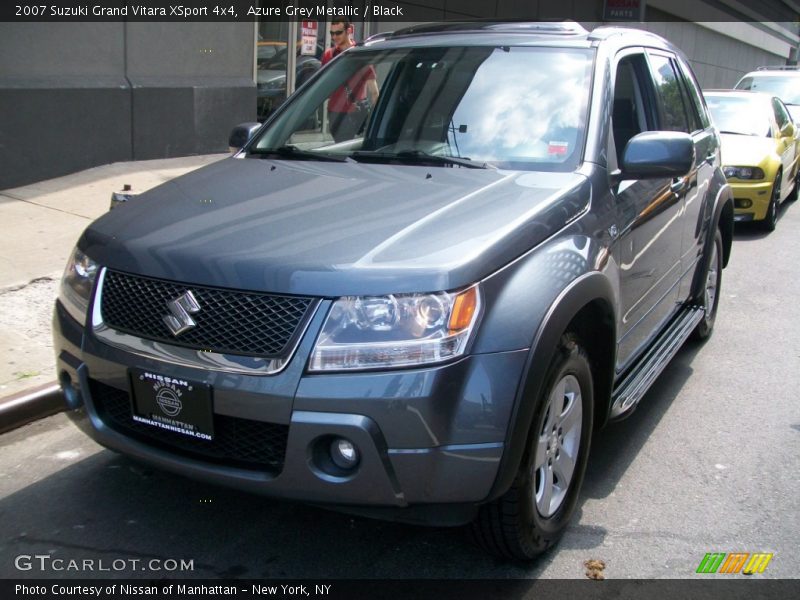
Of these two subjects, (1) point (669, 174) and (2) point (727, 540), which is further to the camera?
(1) point (669, 174)

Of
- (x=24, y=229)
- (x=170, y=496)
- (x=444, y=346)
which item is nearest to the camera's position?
(x=444, y=346)

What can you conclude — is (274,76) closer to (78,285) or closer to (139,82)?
(139,82)

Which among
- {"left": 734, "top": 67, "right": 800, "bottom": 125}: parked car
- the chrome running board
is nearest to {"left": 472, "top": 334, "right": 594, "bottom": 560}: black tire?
the chrome running board

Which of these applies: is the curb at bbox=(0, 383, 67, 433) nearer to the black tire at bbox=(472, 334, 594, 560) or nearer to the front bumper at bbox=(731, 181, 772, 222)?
the black tire at bbox=(472, 334, 594, 560)

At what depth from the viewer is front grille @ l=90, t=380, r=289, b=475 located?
285cm

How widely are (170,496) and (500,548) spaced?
1.40 metres

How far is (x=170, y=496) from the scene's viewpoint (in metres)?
3.71

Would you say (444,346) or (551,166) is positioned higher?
(551,166)

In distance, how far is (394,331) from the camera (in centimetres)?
274

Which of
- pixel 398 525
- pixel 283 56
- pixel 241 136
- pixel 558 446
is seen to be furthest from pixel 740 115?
pixel 398 525

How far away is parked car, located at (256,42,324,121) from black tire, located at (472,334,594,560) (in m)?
9.58

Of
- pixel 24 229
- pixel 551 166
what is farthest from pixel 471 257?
pixel 24 229

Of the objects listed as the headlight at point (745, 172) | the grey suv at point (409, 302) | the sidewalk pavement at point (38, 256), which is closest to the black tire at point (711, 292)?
the grey suv at point (409, 302)

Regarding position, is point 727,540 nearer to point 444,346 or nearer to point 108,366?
point 444,346
